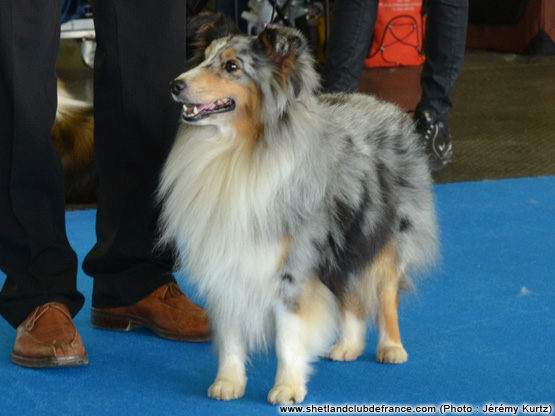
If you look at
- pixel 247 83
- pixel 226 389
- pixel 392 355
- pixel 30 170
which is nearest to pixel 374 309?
pixel 392 355

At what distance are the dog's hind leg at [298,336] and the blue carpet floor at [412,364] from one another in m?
0.05

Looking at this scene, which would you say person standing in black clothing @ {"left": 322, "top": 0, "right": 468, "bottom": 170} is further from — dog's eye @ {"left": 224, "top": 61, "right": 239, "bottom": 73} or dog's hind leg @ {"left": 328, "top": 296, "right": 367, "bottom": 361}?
dog's eye @ {"left": 224, "top": 61, "right": 239, "bottom": 73}

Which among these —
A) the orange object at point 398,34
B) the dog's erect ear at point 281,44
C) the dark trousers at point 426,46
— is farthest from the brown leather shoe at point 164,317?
the orange object at point 398,34

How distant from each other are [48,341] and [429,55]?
269cm

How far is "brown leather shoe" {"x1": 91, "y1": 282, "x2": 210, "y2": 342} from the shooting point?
2461 mm

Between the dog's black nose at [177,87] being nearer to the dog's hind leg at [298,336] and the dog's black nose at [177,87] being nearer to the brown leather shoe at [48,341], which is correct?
the dog's hind leg at [298,336]

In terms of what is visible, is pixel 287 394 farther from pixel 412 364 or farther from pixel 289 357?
pixel 412 364

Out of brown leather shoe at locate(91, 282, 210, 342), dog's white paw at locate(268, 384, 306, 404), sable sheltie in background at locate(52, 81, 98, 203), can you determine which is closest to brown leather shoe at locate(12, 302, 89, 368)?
brown leather shoe at locate(91, 282, 210, 342)

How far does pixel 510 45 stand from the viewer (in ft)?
27.7

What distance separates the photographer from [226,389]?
80.7 inches

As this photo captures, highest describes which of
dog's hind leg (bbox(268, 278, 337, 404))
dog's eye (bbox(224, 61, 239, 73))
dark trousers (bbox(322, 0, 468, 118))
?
dog's eye (bbox(224, 61, 239, 73))

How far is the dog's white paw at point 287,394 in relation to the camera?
2.00 meters

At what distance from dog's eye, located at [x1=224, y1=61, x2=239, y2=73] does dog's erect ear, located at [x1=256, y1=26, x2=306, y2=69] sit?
0.25 ft

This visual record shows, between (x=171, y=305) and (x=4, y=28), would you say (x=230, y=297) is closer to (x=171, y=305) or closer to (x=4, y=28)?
(x=171, y=305)
